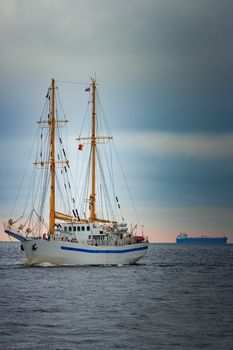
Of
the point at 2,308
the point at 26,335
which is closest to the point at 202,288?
the point at 2,308

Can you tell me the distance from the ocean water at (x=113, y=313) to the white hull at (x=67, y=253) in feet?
40.9

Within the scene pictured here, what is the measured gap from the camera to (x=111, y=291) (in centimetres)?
6881

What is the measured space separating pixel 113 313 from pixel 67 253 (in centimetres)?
4775

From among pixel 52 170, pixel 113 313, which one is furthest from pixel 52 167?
pixel 113 313

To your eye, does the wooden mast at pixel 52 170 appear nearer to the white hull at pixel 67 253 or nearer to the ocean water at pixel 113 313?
the white hull at pixel 67 253

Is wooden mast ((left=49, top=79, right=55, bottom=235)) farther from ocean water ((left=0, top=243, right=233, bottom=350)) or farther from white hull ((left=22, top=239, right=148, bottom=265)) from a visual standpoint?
ocean water ((left=0, top=243, right=233, bottom=350))

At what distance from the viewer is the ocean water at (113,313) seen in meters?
39.2

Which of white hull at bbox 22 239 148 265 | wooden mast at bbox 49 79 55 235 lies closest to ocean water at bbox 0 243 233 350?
white hull at bbox 22 239 148 265

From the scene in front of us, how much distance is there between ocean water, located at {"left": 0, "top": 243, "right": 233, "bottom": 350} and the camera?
39.2 m

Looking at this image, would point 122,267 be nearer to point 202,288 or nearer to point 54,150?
point 54,150

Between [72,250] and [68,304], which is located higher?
[72,250]

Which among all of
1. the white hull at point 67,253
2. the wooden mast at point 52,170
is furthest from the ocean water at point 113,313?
the wooden mast at point 52,170

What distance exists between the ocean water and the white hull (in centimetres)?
1247

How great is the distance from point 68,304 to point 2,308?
5537mm
